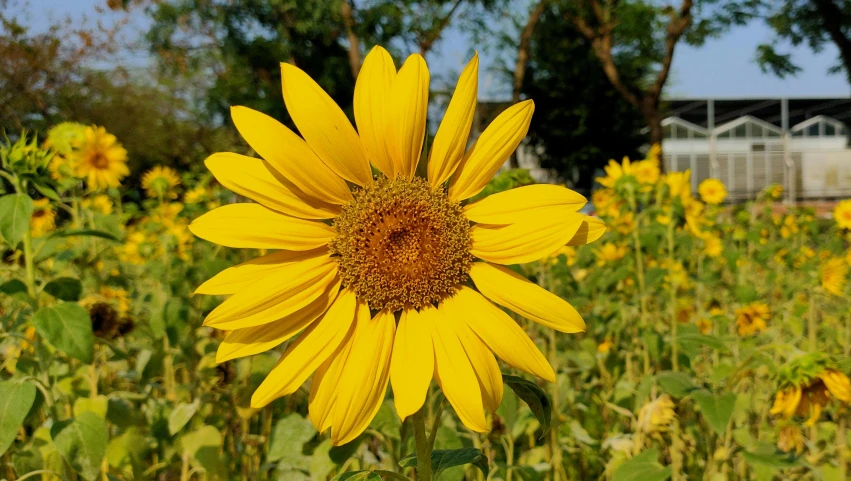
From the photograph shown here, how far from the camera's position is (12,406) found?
934 millimetres

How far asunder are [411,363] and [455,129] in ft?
0.89

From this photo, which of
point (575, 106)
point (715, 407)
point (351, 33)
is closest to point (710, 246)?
point (715, 407)

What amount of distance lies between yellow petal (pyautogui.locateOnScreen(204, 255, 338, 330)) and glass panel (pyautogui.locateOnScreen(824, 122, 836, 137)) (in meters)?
26.9

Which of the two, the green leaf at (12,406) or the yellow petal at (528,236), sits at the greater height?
the yellow petal at (528,236)

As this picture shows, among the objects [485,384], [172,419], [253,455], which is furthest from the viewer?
[253,455]

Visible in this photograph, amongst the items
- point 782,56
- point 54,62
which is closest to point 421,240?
point 54,62

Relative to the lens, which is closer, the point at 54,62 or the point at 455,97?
the point at 455,97

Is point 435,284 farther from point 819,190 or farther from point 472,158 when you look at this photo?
point 819,190

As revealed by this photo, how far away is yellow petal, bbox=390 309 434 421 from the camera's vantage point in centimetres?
71

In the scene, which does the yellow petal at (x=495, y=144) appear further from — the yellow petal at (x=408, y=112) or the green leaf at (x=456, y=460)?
the green leaf at (x=456, y=460)

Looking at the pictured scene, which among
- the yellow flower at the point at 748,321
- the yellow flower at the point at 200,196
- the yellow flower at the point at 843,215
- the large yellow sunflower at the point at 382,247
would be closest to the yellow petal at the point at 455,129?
the large yellow sunflower at the point at 382,247

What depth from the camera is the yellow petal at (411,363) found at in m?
0.71

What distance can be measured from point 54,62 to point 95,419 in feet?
41.6

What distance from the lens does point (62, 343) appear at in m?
0.96
